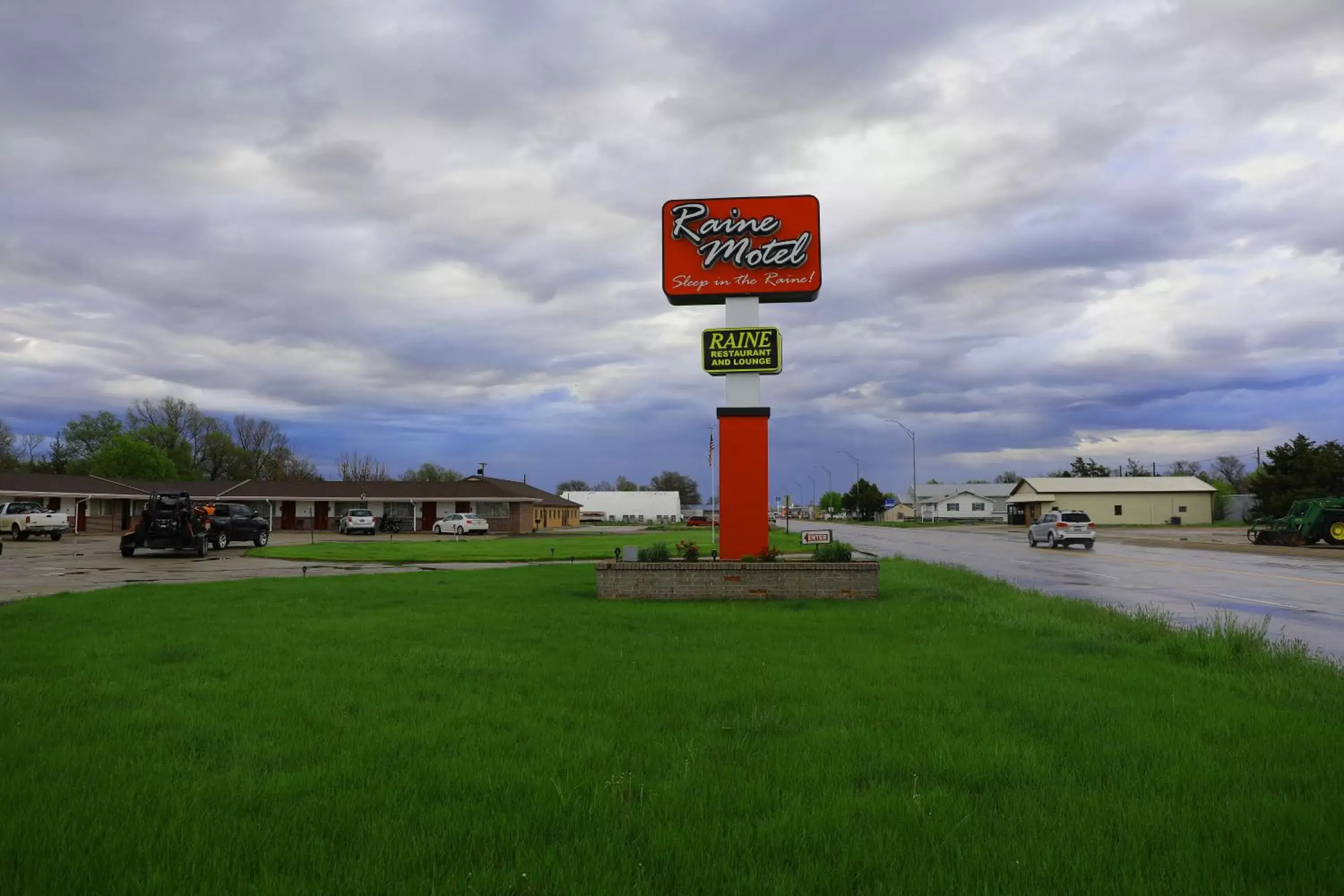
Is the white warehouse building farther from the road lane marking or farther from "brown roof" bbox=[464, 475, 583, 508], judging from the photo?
the road lane marking

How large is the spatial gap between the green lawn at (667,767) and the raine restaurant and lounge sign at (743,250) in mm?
11588

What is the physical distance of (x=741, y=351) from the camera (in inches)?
802

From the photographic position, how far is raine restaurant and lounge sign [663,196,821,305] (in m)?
20.7

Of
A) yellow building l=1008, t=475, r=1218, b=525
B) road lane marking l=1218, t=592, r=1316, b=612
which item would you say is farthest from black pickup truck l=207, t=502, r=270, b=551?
yellow building l=1008, t=475, r=1218, b=525

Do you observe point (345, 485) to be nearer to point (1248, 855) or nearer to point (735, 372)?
point (735, 372)

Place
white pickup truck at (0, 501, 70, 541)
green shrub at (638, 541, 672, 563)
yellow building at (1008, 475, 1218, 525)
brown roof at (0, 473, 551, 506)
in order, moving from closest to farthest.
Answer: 1. green shrub at (638, 541, 672, 563)
2. white pickup truck at (0, 501, 70, 541)
3. brown roof at (0, 473, 551, 506)
4. yellow building at (1008, 475, 1218, 525)

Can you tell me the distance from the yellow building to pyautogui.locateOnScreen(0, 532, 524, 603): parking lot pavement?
79552mm

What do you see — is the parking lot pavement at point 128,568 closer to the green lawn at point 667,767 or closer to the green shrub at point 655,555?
the green shrub at point 655,555

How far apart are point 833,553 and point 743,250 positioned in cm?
761

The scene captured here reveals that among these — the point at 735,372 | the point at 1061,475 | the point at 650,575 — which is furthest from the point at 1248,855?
the point at 1061,475

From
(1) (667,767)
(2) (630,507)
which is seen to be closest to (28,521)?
(1) (667,767)

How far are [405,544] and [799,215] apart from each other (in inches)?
1208

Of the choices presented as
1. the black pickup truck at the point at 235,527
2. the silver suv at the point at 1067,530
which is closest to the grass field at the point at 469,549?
the black pickup truck at the point at 235,527

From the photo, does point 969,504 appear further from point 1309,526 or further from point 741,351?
point 741,351
